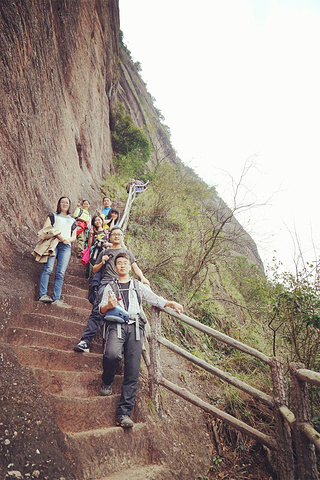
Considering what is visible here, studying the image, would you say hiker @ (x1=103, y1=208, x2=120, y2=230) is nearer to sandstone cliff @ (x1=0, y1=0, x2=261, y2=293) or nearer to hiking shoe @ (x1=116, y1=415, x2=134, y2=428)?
sandstone cliff @ (x1=0, y1=0, x2=261, y2=293)

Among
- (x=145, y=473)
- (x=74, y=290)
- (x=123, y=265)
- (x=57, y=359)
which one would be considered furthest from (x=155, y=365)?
(x=74, y=290)

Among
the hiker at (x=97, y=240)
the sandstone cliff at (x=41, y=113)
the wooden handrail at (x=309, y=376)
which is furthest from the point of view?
the hiker at (x=97, y=240)

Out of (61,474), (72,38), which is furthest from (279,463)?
(72,38)

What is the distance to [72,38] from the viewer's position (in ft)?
26.4

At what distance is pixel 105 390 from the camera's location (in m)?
2.73

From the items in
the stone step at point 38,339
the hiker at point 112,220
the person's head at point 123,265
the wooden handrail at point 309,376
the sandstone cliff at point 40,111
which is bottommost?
the stone step at point 38,339

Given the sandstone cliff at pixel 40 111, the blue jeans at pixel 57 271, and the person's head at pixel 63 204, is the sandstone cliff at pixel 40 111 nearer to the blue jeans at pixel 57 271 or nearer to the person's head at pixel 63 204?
the blue jeans at pixel 57 271

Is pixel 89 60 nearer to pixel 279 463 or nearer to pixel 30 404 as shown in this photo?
pixel 30 404

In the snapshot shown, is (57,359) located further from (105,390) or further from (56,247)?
(56,247)

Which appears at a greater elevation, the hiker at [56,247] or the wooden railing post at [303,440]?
the hiker at [56,247]

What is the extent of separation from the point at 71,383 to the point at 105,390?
0.36 m

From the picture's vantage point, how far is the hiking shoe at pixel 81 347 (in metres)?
3.09

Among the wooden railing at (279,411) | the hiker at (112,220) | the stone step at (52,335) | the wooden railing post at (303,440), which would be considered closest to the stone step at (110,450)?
the wooden railing at (279,411)

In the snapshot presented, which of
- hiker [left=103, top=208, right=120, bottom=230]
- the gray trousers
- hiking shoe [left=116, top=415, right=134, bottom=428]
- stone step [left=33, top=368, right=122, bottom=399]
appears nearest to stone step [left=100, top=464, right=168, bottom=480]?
hiking shoe [left=116, top=415, right=134, bottom=428]
